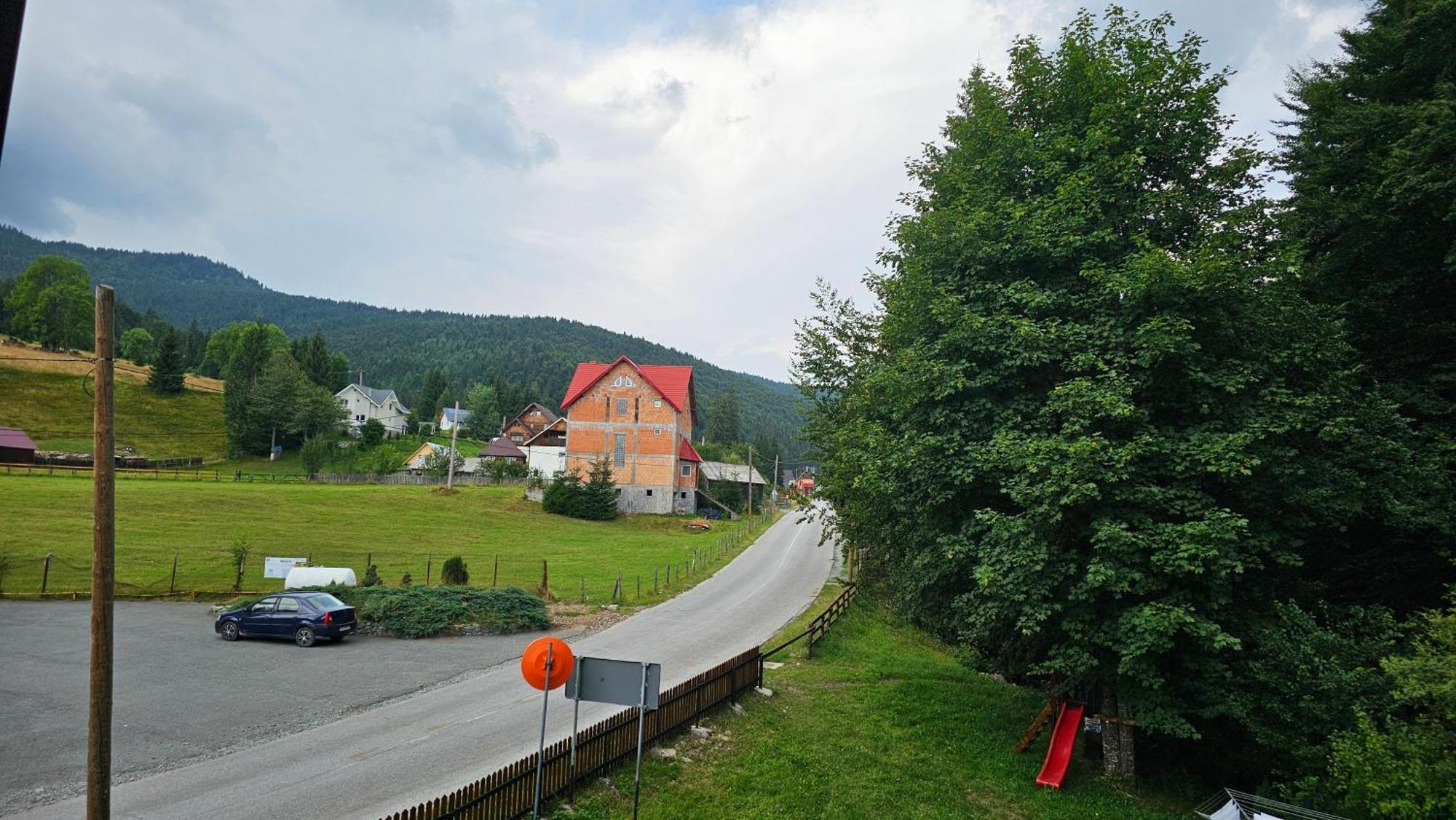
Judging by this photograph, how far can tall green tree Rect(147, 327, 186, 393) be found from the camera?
93312mm

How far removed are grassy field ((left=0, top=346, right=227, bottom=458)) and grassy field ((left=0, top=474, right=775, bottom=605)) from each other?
26.9 m

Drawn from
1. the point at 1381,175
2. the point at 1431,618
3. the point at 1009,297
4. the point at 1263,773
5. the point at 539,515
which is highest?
the point at 1381,175

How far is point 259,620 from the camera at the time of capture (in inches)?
890

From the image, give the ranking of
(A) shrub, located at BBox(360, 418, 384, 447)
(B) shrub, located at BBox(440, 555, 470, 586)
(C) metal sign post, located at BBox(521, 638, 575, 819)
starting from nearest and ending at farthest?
(C) metal sign post, located at BBox(521, 638, 575, 819), (B) shrub, located at BBox(440, 555, 470, 586), (A) shrub, located at BBox(360, 418, 384, 447)

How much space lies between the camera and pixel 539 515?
55688mm

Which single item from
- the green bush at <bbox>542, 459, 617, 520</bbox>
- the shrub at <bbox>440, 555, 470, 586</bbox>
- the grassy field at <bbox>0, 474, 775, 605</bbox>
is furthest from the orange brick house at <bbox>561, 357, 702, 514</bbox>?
the shrub at <bbox>440, 555, 470, 586</bbox>

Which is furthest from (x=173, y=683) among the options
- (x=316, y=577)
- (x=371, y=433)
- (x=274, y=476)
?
(x=371, y=433)

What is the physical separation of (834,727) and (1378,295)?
15.7 m

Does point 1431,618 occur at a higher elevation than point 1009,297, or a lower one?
lower

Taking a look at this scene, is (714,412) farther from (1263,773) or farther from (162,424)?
(1263,773)

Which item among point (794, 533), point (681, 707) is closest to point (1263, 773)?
point (681, 707)

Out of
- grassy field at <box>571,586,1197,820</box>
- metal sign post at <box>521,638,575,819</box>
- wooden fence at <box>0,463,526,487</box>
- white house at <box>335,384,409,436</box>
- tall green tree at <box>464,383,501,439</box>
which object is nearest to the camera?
metal sign post at <box>521,638,575,819</box>

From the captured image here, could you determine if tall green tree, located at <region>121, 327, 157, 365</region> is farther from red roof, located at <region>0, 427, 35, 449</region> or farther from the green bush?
the green bush

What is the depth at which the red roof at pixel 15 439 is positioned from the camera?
61.0m
